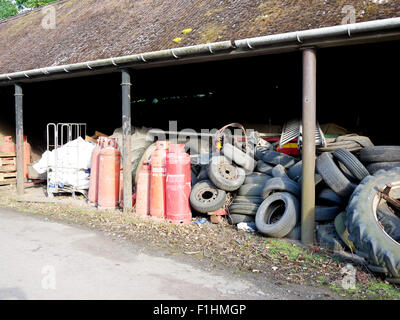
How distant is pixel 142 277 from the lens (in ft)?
14.4

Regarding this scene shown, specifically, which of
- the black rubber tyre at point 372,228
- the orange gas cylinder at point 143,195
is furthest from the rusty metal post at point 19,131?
the black rubber tyre at point 372,228

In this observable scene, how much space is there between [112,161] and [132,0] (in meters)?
5.72

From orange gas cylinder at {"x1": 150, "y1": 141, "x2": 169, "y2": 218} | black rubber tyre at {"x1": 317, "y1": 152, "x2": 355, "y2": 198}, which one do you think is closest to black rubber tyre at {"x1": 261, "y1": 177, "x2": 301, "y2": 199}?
black rubber tyre at {"x1": 317, "y1": 152, "x2": 355, "y2": 198}

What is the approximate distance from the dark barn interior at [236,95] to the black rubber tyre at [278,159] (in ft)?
7.41

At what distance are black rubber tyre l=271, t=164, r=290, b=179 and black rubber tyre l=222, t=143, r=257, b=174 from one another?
1.69 feet

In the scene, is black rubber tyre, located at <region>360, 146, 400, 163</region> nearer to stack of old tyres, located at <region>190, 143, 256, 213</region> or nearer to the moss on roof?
the moss on roof

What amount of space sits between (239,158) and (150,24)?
412cm

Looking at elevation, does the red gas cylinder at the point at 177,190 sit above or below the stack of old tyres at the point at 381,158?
below

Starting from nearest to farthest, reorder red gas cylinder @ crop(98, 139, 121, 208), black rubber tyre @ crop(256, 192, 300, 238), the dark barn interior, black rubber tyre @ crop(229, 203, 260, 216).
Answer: black rubber tyre @ crop(256, 192, 300, 238), black rubber tyre @ crop(229, 203, 260, 216), red gas cylinder @ crop(98, 139, 121, 208), the dark barn interior

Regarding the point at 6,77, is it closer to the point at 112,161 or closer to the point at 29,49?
the point at 29,49

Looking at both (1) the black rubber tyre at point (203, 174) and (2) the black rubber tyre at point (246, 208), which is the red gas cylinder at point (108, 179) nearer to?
(1) the black rubber tyre at point (203, 174)

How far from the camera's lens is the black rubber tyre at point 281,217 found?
18.9ft

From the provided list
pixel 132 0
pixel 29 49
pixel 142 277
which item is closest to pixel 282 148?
pixel 142 277

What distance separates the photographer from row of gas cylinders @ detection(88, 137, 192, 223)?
22.8 feet
